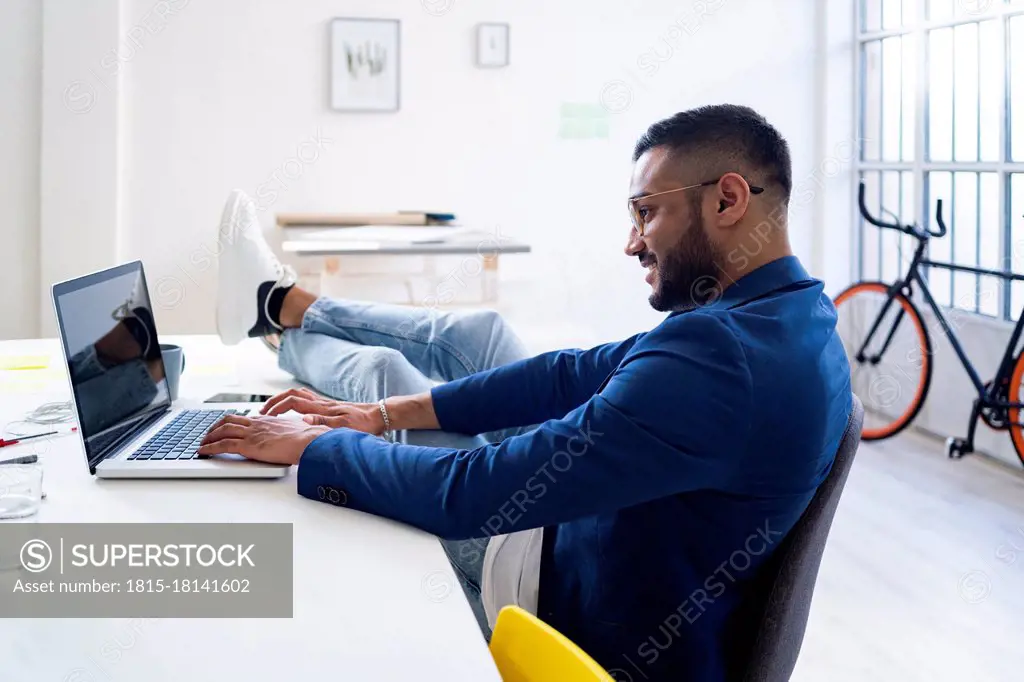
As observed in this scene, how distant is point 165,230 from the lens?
14.5ft

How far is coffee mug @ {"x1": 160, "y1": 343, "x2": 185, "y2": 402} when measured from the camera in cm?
175

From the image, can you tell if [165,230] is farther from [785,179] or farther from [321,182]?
[785,179]

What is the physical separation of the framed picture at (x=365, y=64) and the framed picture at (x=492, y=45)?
14.2 inches

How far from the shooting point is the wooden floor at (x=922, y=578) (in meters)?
2.29

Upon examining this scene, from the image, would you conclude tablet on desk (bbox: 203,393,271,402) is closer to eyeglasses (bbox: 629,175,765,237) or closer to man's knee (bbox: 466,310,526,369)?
man's knee (bbox: 466,310,526,369)

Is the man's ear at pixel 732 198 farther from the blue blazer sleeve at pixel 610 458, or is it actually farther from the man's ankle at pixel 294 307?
the man's ankle at pixel 294 307

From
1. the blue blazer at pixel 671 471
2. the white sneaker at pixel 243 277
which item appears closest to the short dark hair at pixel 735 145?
the blue blazer at pixel 671 471

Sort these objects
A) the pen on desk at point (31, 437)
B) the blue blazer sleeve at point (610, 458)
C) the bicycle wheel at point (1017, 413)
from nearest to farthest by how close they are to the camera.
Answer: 1. the blue blazer sleeve at point (610, 458)
2. the pen on desk at point (31, 437)
3. the bicycle wheel at point (1017, 413)

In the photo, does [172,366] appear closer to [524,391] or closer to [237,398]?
[237,398]

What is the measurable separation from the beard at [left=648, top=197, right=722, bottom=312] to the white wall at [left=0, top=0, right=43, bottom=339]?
3701 mm

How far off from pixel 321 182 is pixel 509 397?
121 inches

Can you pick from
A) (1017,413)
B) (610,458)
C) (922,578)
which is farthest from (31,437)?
(1017,413)

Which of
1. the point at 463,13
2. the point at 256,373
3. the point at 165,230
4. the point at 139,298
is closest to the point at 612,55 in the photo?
the point at 463,13

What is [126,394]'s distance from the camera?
1489 mm
